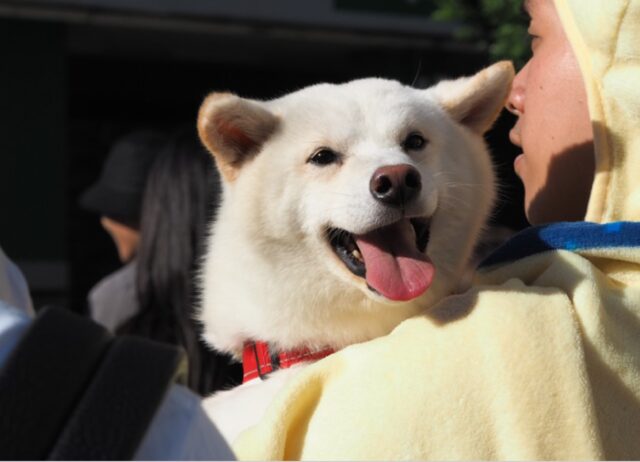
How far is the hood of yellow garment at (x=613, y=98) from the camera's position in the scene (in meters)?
1.71

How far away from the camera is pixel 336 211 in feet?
6.05

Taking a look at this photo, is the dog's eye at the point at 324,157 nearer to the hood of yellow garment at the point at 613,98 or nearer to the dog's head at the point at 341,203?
the dog's head at the point at 341,203

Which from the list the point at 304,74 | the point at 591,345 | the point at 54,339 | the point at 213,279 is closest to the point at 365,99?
the point at 213,279

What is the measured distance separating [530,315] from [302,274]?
0.49 meters

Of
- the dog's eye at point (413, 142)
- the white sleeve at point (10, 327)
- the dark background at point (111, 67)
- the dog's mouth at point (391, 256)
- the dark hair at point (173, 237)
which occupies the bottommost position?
the dark background at point (111, 67)

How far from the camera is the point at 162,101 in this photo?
9758mm

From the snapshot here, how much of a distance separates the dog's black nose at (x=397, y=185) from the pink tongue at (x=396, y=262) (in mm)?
65

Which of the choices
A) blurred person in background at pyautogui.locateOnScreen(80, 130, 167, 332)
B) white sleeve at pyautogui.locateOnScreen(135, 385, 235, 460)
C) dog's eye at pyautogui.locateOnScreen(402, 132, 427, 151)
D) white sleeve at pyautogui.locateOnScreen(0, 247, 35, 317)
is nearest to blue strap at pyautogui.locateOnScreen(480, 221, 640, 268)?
dog's eye at pyautogui.locateOnScreen(402, 132, 427, 151)

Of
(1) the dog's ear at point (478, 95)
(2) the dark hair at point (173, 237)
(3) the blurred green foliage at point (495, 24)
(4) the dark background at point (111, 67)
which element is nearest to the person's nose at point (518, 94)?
(1) the dog's ear at point (478, 95)

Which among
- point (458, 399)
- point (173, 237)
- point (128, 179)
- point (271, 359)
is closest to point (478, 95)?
point (271, 359)

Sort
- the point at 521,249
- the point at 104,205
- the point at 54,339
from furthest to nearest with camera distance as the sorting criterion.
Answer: the point at 104,205 → the point at 521,249 → the point at 54,339

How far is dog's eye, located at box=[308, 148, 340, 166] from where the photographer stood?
6.29 feet

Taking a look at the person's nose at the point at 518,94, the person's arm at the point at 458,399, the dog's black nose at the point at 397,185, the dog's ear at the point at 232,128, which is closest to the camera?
the person's arm at the point at 458,399

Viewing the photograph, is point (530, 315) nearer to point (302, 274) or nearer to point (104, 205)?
point (302, 274)
